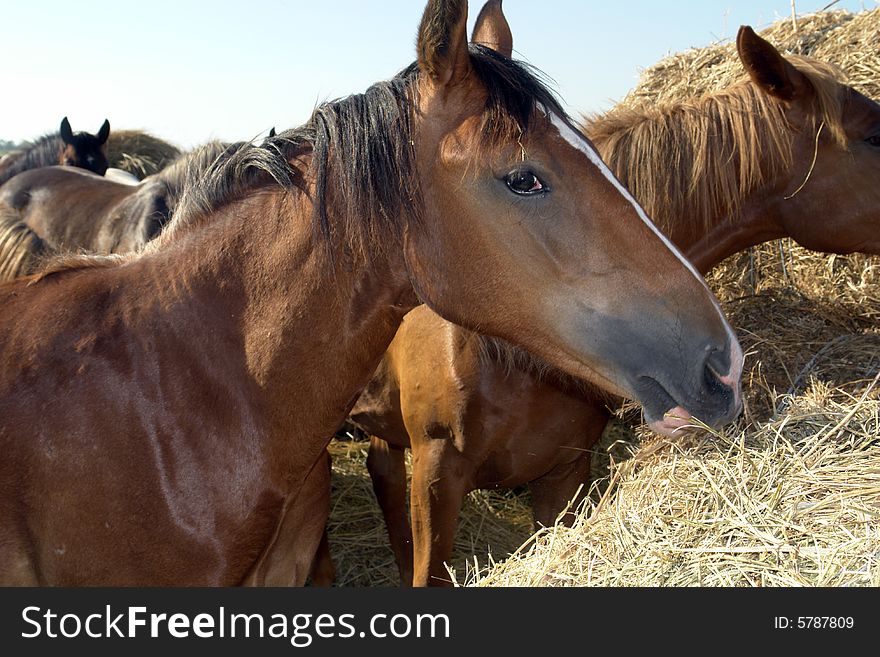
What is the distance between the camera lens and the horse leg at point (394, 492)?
5.07 meters

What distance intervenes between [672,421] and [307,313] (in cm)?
99

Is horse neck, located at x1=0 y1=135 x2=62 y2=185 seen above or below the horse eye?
above

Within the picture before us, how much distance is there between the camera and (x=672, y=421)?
6.82 feet

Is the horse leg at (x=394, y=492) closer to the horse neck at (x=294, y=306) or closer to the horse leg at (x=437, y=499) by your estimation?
the horse leg at (x=437, y=499)

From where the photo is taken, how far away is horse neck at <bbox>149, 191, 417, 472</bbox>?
2.21 m

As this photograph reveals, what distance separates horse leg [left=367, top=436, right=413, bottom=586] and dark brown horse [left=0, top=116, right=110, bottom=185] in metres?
6.39

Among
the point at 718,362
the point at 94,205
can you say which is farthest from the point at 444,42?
the point at 94,205

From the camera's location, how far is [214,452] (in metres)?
2.25

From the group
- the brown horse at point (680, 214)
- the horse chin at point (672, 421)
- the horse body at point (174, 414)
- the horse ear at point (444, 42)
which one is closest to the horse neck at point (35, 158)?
the brown horse at point (680, 214)

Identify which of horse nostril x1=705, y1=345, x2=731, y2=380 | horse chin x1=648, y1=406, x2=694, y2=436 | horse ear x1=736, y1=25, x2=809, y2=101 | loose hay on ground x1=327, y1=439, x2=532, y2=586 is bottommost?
loose hay on ground x1=327, y1=439, x2=532, y2=586

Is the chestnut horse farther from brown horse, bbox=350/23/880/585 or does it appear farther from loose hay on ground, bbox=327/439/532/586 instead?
loose hay on ground, bbox=327/439/532/586

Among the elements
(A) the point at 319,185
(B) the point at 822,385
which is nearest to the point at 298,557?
(A) the point at 319,185

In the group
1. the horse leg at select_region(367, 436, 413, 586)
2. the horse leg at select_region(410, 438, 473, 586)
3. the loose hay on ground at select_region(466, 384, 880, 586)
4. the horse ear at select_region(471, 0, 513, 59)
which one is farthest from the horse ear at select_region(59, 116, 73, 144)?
the loose hay on ground at select_region(466, 384, 880, 586)

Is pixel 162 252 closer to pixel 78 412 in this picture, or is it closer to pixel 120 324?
pixel 120 324
